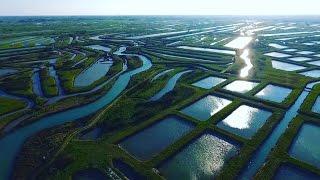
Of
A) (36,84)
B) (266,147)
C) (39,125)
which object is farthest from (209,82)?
(36,84)

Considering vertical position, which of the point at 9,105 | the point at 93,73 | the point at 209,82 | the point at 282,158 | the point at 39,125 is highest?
the point at 9,105

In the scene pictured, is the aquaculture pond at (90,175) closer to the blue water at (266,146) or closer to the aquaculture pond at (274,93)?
the blue water at (266,146)

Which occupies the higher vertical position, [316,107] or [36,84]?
[36,84]

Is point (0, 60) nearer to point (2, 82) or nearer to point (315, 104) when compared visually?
point (2, 82)

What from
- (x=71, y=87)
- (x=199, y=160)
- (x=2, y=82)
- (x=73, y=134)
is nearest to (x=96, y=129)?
(x=73, y=134)

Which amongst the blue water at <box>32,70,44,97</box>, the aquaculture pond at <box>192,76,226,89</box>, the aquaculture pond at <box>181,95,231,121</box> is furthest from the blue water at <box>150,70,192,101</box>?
the blue water at <box>32,70,44,97</box>

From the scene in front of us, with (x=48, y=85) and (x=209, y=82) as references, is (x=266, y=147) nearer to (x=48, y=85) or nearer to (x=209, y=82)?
(x=209, y=82)
